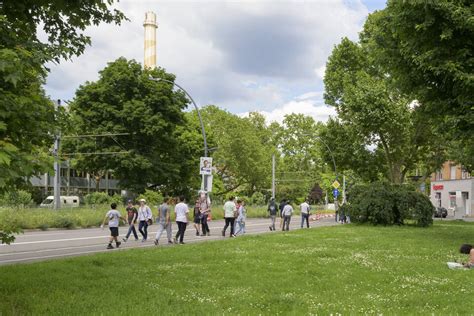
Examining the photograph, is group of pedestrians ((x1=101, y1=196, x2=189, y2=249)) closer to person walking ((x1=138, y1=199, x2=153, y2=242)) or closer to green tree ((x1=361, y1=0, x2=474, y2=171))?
person walking ((x1=138, y1=199, x2=153, y2=242))

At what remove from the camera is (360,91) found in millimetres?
32344

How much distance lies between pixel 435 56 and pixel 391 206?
49.4ft

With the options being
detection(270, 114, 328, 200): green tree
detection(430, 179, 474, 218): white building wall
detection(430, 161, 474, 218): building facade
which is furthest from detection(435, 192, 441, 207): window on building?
detection(270, 114, 328, 200): green tree

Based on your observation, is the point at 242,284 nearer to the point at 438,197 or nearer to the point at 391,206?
the point at 391,206

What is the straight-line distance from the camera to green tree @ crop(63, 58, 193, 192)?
44938 mm

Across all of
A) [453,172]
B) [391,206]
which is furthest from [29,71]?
[453,172]

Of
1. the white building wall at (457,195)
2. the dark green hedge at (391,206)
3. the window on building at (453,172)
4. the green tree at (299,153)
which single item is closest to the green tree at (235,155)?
the green tree at (299,153)

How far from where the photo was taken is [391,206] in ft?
93.9

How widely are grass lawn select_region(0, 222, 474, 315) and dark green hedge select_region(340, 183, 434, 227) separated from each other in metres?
14.6

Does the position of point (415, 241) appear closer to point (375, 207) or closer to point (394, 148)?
point (375, 207)

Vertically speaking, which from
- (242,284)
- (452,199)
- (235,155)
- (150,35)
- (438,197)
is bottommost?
(452,199)

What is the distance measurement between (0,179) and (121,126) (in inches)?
1617

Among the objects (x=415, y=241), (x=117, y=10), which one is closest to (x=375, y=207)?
(x=415, y=241)

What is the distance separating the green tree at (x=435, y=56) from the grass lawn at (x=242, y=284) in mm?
4674
